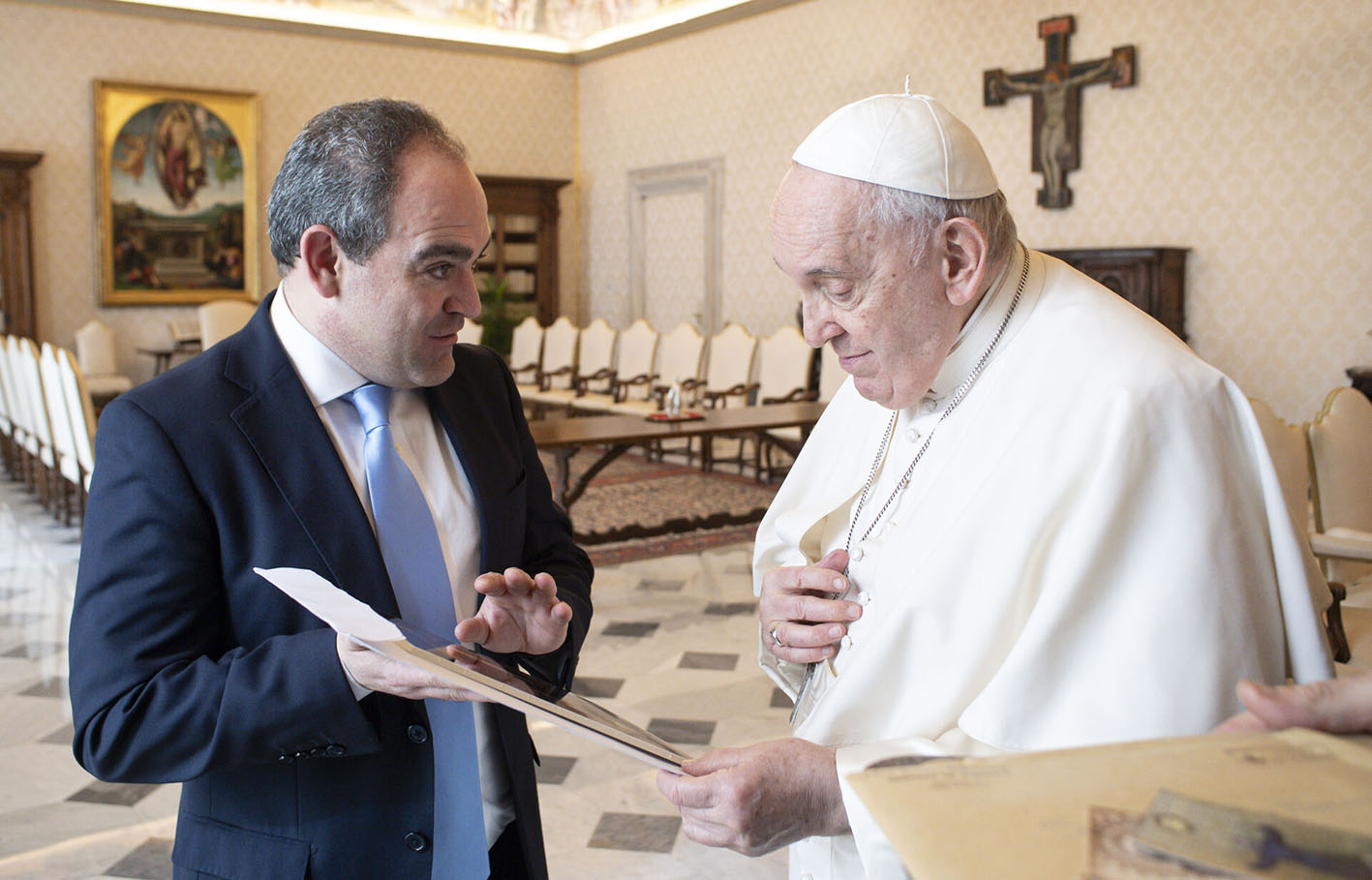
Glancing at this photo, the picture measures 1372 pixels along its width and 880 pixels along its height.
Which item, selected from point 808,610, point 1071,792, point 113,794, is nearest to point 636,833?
point 113,794

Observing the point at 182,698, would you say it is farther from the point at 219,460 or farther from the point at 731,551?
the point at 731,551

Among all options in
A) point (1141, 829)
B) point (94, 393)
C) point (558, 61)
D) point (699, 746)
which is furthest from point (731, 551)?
point (558, 61)

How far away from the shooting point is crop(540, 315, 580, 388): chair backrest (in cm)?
1176

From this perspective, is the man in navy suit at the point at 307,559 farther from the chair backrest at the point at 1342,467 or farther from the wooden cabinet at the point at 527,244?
the wooden cabinet at the point at 527,244

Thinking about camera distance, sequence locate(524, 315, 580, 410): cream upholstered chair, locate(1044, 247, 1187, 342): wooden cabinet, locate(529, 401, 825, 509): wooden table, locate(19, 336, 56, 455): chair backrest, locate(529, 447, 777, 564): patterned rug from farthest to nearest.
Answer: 1. locate(524, 315, 580, 410): cream upholstered chair
2. locate(1044, 247, 1187, 342): wooden cabinet
3. locate(19, 336, 56, 455): chair backrest
4. locate(529, 447, 777, 564): patterned rug
5. locate(529, 401, 825, 509): wooden table

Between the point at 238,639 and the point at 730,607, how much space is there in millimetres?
4408

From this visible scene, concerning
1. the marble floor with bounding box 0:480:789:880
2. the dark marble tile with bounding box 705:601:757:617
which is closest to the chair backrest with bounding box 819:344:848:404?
the marble floor with bounding box 0:480:789:880

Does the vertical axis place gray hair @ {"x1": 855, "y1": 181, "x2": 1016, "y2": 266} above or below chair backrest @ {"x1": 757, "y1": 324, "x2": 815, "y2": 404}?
above

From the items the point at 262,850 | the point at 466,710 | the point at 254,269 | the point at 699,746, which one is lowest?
the point at 699,746

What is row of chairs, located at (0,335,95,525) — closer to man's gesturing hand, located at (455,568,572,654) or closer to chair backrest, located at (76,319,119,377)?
chair backrest, located at (76,319,119,377)

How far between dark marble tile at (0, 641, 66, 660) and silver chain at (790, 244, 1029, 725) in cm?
440

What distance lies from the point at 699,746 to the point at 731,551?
9.82 feet

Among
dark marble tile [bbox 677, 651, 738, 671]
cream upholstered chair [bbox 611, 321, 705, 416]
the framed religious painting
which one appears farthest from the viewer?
the framed religious painting

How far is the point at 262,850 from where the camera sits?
142cm
